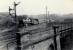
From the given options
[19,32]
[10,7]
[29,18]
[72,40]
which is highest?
[10,7]

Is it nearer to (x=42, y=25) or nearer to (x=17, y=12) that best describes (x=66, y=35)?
(x=42, y=25)

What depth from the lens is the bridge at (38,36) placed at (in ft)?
4.57

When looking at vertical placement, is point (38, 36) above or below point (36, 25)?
below

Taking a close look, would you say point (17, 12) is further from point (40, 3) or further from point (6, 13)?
point (40, 3)

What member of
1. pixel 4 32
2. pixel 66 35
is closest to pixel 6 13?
pixel 4 32

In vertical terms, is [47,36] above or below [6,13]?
below

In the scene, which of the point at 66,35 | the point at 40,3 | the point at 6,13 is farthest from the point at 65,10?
the point at 6,13

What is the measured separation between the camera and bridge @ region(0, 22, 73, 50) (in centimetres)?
139

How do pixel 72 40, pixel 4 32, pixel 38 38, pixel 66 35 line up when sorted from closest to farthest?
1. pixel 4 32
2. pixel 38 38
3. pixel 66 35
4. pixel 72 40

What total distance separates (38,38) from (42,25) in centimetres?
18

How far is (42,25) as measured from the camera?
5.57ft

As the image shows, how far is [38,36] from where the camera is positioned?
1641 mm

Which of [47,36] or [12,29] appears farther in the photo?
[47,36]

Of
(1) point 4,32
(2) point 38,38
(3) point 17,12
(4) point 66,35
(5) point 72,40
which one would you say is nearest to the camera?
(1) point 4,32
